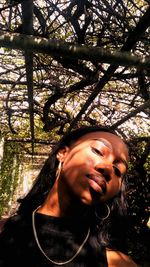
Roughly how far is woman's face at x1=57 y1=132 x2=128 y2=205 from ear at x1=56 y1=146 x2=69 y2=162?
19 millimetres

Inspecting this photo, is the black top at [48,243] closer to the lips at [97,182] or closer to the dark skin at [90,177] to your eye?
the dark skin at [90,177]

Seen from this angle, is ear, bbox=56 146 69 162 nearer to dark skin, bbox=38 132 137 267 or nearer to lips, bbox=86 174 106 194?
dark skin, bbox=38 132 137 267

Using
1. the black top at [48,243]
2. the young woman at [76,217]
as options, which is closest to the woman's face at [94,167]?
the young woman at [76,217]

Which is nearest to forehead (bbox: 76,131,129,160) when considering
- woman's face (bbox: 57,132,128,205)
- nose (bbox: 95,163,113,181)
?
woman's face (bbox: 57,132,128,205)

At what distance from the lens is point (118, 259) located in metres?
1.25

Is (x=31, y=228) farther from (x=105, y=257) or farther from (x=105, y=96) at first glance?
(x=105, y=96)

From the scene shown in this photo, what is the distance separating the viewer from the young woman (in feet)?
3.86

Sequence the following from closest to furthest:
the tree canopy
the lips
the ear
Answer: the lips, the ear, the tree canopy

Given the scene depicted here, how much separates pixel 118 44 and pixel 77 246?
8.51 feet

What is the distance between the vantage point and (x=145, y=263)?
20.7 feet

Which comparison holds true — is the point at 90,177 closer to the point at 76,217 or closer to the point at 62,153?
the point at 76,217

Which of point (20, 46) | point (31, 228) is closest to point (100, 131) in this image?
point (31, 228)

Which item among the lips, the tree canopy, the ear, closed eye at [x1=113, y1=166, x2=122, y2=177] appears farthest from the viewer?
the tree canopy

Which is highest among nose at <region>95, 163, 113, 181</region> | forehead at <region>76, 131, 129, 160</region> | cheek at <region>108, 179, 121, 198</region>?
forehead at <region>76, 131, 129, 160</region>
